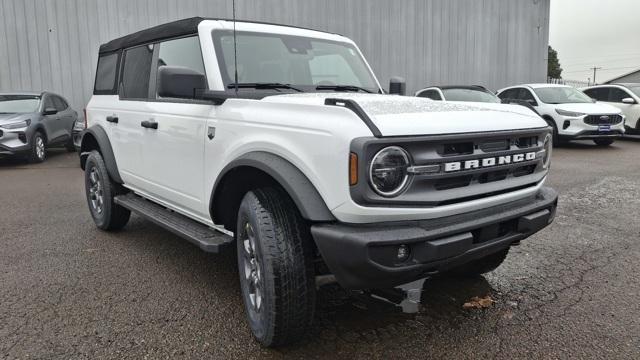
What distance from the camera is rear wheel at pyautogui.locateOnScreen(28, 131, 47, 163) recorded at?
11.5 meters

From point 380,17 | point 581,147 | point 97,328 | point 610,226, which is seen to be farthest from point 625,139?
point 97,328

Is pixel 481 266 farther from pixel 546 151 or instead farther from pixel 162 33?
pixel 162 33

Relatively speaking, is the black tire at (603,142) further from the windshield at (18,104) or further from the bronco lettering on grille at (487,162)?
the windshield at (18,104)

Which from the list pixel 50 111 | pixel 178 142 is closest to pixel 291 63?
pixel 178 142

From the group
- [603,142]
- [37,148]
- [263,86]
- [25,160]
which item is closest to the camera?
[263,86]

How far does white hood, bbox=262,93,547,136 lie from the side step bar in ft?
3.27

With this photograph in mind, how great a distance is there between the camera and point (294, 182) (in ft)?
8.63

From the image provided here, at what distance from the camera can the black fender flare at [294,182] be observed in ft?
8.27

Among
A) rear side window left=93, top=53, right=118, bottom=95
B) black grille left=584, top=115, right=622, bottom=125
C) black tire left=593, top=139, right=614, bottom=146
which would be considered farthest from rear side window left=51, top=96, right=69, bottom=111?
black tire left=593, top=139, right=614, bottom=146

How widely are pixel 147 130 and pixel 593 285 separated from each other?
3708 mm

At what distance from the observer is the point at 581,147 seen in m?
13.1

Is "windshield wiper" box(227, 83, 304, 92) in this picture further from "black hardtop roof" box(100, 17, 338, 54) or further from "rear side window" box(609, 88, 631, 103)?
"rear side window" box(609, 88, 631, 103)

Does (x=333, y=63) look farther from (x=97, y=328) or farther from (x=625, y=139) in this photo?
(x=625, y=139)

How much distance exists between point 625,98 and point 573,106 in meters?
3.35
